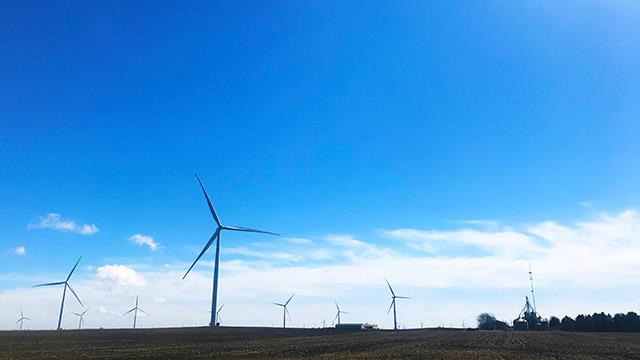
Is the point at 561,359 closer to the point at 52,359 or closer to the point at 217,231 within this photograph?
the point at 52,359

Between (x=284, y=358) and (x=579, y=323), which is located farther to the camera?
(x=579, y=323)

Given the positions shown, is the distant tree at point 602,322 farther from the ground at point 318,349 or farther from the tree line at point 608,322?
Result: the ground at point 318,349

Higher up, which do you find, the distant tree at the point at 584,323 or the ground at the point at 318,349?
the ground at the point at 318,349

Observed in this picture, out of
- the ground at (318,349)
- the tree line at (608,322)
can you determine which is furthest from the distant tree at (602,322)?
the ground at (318,349)

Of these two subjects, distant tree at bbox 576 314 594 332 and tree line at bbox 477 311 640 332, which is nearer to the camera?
tree line at bbox 477 311 640 332

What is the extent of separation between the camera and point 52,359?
1700 inches

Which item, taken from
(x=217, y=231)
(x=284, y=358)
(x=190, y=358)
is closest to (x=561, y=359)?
(x=284, y=358)

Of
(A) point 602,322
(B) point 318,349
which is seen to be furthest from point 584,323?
(B) point 318,349

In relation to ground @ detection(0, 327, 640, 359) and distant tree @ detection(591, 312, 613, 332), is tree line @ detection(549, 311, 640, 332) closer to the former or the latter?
distant tree @ detection(591, 312, 613, 332)

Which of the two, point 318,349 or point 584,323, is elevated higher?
point 318,349

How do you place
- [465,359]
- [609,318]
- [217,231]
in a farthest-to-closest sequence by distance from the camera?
[609,318] → [217,231] → [465,359]

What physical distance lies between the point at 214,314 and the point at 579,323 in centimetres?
15453

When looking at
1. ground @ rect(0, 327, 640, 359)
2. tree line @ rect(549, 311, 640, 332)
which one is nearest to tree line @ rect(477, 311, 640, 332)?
tree line @ rect(549, 311, 640, 332)

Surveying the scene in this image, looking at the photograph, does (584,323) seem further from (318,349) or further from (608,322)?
(318,349)
